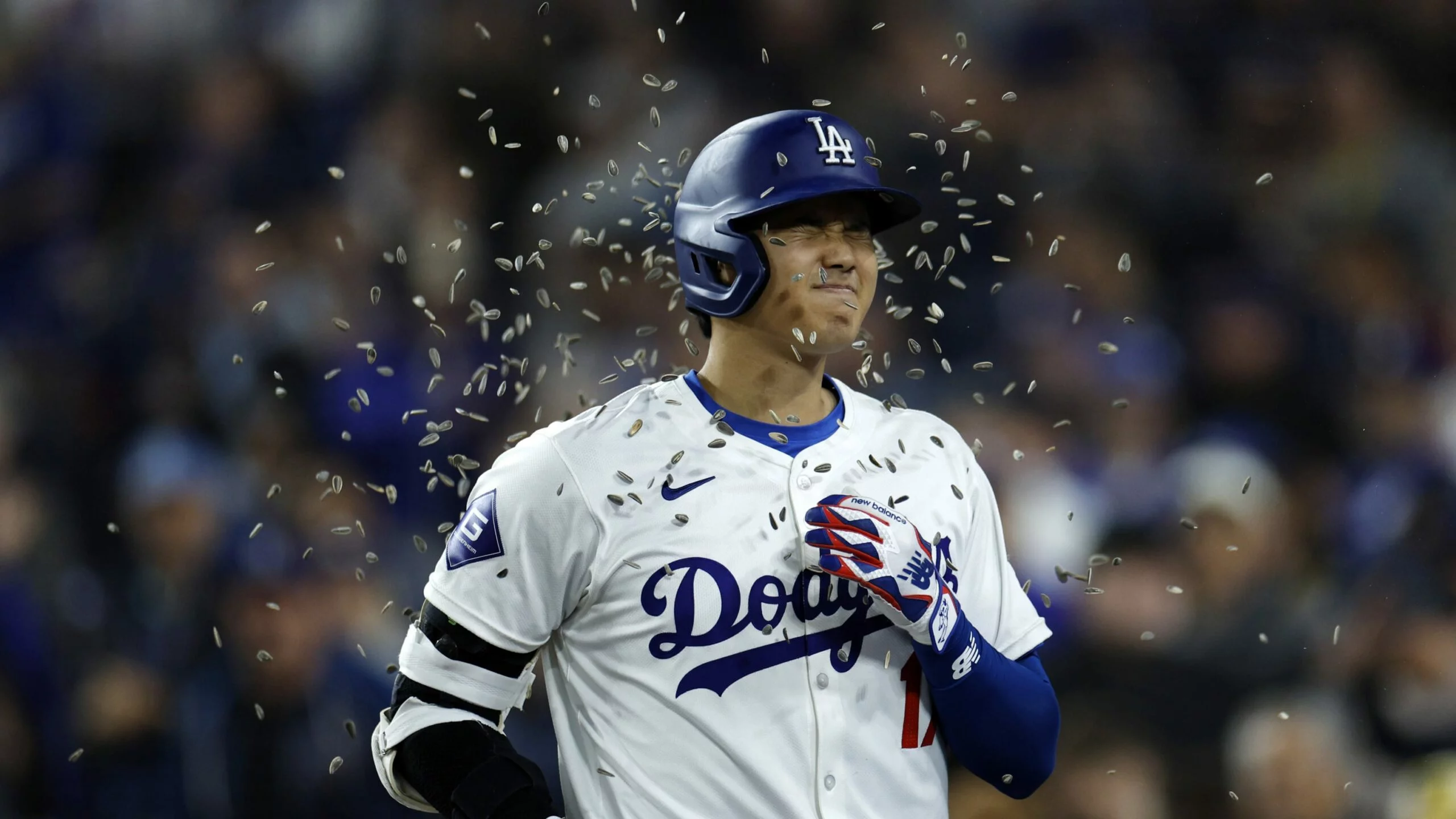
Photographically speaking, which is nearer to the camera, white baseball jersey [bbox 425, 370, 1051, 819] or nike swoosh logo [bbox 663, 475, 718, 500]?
white baseball jersey [bbox 425, 370, 1051, 819]

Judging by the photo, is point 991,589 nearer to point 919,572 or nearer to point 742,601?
point 919,572

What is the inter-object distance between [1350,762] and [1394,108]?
2253 mm

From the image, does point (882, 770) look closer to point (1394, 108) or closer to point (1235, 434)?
point (1235, 434)

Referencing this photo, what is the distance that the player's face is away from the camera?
226cm

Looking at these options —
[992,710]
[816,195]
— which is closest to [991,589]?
[992,710]

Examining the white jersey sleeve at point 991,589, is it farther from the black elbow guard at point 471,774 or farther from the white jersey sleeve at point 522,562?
the black elbow guard at point 471,774

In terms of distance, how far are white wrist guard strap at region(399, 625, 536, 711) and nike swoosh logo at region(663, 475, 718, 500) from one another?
1.28 ft

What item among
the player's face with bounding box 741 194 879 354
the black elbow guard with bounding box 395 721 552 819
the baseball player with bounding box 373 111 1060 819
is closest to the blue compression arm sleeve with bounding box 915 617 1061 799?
the baseball player with bounding box 373 111 1060 819

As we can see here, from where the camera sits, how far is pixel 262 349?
466 centimetres

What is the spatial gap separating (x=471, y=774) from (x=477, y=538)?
37 centimetres

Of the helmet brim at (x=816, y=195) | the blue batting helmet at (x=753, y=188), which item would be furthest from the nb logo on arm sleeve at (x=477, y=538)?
the helmet brim at (x=816, y=195)

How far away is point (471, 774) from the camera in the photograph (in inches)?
80.5

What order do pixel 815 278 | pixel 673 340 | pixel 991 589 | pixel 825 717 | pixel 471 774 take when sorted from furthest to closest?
pixel 673 340
pixel 991 589
pixel 815 278
pixel 825 717
pixel 471 774

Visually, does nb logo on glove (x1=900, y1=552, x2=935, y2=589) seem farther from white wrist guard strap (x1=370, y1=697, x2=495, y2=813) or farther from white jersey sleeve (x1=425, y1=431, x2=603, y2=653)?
white wrist guard strap (x1=370, y1=697, x2=495, y2=813)
